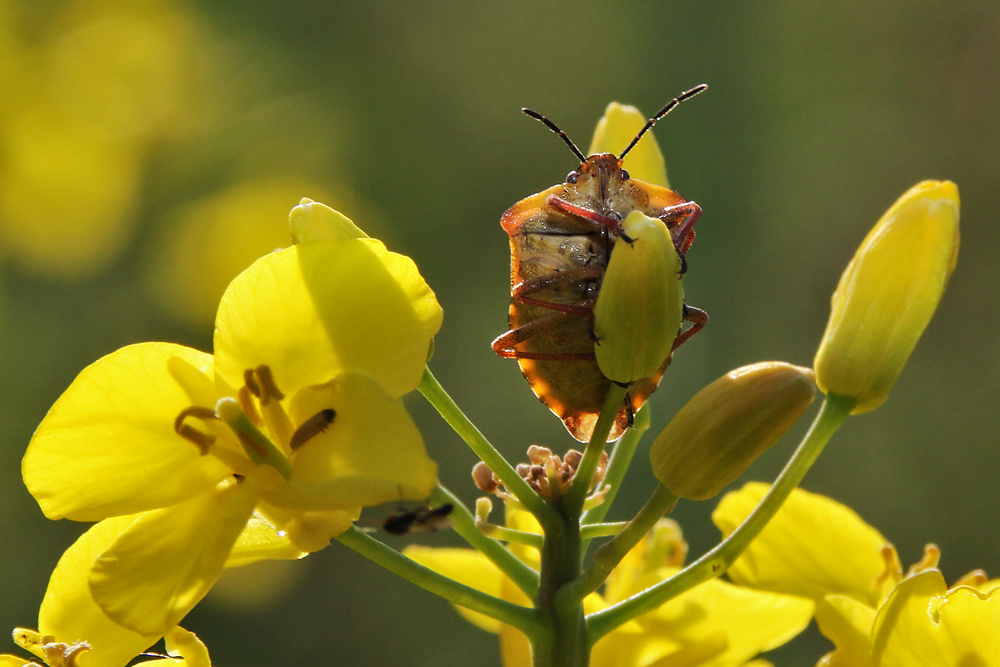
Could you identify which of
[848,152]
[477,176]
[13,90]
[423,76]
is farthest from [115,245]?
[848,152]

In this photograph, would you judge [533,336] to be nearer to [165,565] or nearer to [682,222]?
[682,222]

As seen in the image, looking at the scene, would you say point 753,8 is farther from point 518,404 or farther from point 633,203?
point 633,203

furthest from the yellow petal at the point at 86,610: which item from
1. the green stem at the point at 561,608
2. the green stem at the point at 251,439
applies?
the green stem at the point at 561,608

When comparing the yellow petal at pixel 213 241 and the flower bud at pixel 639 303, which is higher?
the flower bud at pixel 639 303

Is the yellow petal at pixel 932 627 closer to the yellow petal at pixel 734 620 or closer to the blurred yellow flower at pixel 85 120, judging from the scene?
the yellow petal at pixel 734 620

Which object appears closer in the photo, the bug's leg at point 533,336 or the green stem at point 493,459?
the green stem at point 493,459

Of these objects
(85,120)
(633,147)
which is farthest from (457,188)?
(633,147)
